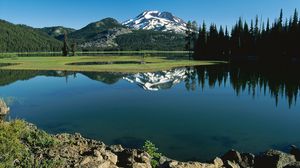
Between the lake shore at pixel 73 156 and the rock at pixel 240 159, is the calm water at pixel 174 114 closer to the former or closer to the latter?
the rock at pixel 240 159

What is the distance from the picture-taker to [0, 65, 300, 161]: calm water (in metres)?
24.8

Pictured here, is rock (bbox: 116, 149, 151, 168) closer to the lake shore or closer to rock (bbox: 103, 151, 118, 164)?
the lake shore

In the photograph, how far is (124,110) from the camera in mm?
36344

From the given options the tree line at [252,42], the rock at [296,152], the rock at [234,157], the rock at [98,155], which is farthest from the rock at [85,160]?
the tree line at [252,42]

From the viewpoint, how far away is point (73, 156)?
15398 millimetres

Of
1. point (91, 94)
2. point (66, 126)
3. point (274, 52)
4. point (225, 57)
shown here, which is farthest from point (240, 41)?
point (66, 126)

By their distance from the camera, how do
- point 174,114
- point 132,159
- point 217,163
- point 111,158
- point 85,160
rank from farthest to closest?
point 174,114, point 217,163, point 132,159, point 111,158, point 85,160

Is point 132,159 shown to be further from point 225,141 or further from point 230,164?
point 225,141

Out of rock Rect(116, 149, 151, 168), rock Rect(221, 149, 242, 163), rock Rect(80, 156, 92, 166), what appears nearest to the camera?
rock Rect(80, 156, 92, 166)

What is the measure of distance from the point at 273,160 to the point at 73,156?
11.5m

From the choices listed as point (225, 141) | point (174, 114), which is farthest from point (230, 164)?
point (174, 114)

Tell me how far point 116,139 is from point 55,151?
988 centimetres

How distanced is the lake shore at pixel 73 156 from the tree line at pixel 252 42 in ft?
321

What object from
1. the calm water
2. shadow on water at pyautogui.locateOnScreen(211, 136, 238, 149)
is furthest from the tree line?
shadow on water at pyautogui.locateOnScreen(211, 136, 238, 149)
